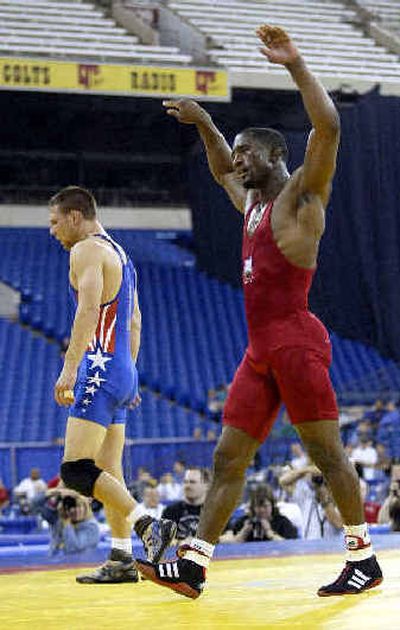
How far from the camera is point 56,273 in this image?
71.2 feet

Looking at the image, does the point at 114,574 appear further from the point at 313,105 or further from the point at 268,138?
the point at 313,105

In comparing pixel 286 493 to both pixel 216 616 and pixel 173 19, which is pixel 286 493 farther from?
pixel 173 19

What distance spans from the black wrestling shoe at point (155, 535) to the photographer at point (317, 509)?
12.0 ft

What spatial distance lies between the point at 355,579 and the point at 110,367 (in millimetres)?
1524

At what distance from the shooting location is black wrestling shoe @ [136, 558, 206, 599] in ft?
13.8

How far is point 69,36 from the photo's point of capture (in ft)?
62.6

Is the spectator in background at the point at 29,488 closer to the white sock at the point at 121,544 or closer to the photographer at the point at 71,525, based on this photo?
the photographer at the point at 71,525

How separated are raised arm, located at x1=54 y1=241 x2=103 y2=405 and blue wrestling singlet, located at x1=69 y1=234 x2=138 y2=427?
0.58 ft

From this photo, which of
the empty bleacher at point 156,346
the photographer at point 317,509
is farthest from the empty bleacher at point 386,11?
the photographer at point 317,509

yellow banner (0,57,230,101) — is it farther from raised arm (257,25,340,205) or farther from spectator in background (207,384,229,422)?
raised arm (257,25,340,205)

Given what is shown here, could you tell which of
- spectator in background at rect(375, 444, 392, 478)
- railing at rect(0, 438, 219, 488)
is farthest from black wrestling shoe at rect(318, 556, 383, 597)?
railing at rect(0, 438, 219, 488)

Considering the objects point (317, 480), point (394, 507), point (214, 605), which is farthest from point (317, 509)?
point (214, 605)

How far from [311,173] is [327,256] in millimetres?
13953

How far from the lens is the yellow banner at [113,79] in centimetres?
1744
